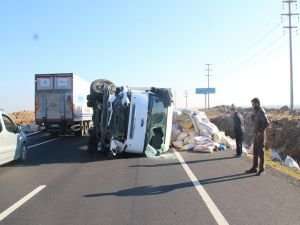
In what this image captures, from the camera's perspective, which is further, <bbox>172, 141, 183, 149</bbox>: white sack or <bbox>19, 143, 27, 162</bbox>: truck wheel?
<bbox>172, 141, 183, 149</bbox>: white sack

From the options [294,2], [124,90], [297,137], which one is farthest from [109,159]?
[294,2]

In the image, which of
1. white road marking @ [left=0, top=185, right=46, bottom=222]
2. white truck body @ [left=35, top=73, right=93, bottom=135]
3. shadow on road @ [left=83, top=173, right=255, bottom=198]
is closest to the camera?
white road marking @ [left=0, top=185, right=46, bottom=222]

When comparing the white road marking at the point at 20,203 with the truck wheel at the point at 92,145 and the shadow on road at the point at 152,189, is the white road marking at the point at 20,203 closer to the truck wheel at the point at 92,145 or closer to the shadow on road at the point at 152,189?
the shadow on road at the point at 152,189

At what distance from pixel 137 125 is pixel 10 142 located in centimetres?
415

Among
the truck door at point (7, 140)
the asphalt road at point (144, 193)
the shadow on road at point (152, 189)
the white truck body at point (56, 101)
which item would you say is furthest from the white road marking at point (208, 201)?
the white truck body at point (56, 101)

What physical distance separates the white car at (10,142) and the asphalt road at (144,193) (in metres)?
0.34

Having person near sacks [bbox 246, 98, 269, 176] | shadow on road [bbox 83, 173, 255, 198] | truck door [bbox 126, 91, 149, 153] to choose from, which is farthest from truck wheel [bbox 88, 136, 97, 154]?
shadow on road [bbox 83, 173, 255, 198]

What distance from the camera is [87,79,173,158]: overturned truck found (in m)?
16.0

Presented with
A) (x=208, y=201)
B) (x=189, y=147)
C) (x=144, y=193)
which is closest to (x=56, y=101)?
(x=189, y=147)

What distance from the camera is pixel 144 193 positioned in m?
9.47

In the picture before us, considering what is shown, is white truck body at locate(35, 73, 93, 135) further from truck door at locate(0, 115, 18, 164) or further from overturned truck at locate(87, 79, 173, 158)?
truck door at locate(0, 115, 18, 164)

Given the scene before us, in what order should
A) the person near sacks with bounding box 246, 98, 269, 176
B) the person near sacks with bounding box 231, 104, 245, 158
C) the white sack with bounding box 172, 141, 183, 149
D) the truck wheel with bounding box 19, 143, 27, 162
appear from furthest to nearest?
the white sack with bounding box 172, 141, 183, 149 < the person near sacks with bounding box 231, 104, 245, 158 < the truck wheel with bounding box 19, 143, 27, 162 < the person near sacks with bounding box 246, 98, 269, 176

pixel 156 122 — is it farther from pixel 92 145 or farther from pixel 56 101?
pixel 56 101

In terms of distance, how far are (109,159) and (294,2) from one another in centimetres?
5237
